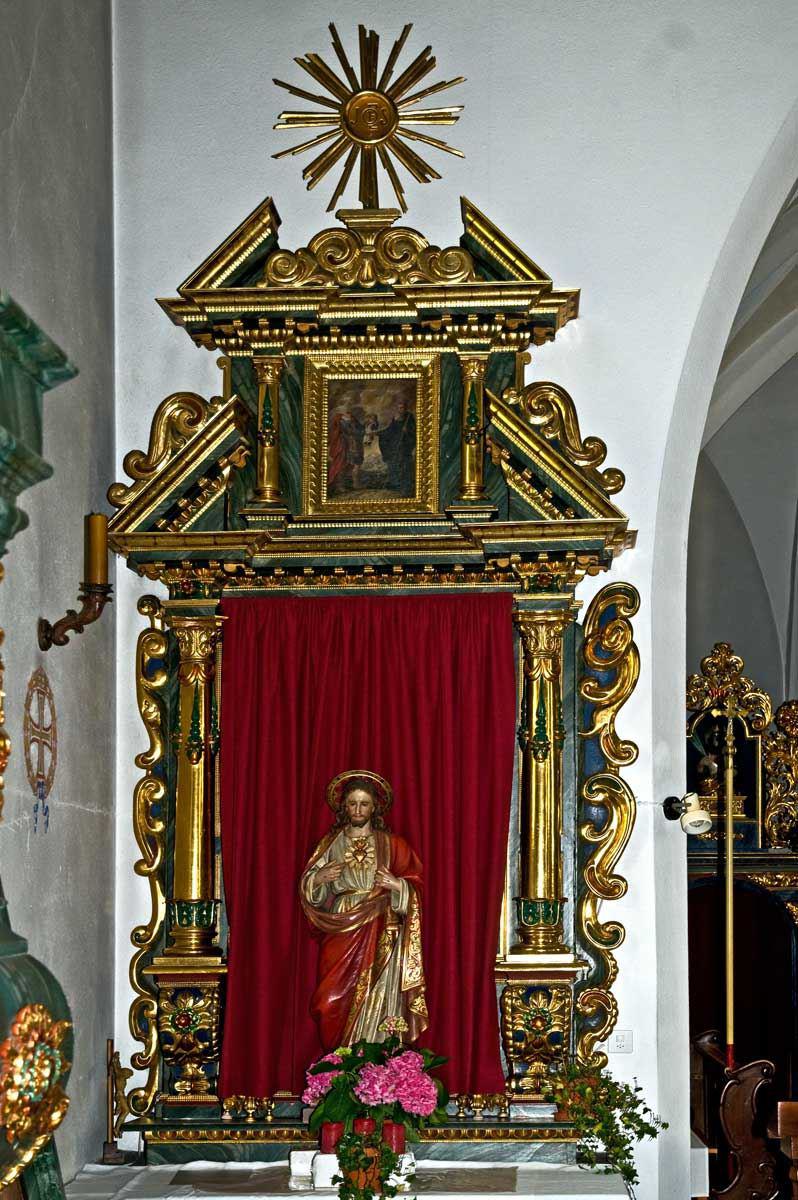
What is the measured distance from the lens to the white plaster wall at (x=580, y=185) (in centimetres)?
819

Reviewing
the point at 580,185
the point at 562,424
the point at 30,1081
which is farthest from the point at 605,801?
the point at 30,1081

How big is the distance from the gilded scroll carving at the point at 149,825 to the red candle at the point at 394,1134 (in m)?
1.50

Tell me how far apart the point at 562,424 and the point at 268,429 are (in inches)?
53.3

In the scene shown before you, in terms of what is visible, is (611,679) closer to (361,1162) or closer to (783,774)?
(361,1162)

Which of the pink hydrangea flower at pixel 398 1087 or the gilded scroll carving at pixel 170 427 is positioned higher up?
the gilded scroll carving at pixel 170 427

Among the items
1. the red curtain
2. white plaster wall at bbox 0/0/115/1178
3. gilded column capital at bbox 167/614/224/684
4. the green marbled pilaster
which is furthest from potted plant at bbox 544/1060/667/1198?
the green marbled pilaster

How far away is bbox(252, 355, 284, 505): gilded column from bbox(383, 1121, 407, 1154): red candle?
276 centimetres

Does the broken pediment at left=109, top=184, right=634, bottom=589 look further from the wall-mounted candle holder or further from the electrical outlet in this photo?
the electrical outlet

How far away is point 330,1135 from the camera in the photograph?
6.89 metres

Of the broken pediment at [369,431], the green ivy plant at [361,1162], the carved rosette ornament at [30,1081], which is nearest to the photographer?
the carved rosette ornament at [30,1081]

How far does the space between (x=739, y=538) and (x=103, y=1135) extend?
7.91 metres

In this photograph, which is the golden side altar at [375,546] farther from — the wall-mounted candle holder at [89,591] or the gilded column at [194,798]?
the wall-mounted candle holder at [89,591]

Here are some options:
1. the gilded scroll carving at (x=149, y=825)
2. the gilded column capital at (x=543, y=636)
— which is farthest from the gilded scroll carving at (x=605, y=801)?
the gilded scroll carving at (x=149, y=825)

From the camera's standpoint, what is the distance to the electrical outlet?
7816 mm
